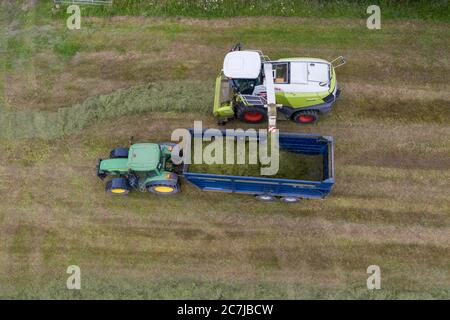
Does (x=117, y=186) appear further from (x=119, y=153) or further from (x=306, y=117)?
(x=306, y=117)

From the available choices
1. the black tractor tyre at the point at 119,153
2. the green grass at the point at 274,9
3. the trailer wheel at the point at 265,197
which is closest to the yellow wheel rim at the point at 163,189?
the black tractor tyre at the point at 119,153

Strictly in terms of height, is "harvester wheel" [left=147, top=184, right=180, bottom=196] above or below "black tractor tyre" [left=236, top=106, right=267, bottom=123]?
below

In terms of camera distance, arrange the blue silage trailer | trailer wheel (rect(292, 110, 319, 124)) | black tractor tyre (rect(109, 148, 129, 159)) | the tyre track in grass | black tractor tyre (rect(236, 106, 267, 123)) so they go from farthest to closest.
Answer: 1. the tyre track in grass
2. trailer wheel (rect(292, 110, 319, 124))
3. black tractor tyre (rect(236, 106, 267, 123))
4. black tractor tyre (rect(109, 148, 129, 159))
5. the blue silage trailer

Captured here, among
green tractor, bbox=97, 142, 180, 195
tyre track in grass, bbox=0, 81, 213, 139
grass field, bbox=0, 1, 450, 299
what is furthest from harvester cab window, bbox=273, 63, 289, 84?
green tractor, bbox=97, 142, 180, 195

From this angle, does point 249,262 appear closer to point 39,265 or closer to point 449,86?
point 39,265

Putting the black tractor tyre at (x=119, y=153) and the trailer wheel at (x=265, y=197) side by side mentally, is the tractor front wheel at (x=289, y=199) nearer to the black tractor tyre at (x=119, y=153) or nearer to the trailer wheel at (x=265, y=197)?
the trailer wheel at (x=265, y=197)

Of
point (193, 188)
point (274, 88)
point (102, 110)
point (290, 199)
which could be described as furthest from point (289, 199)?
point (102, 110)

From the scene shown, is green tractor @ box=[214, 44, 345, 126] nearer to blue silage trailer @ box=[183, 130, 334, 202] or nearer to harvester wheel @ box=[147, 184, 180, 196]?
blue silage trailer @ box=[183, 130, 334, 202]
